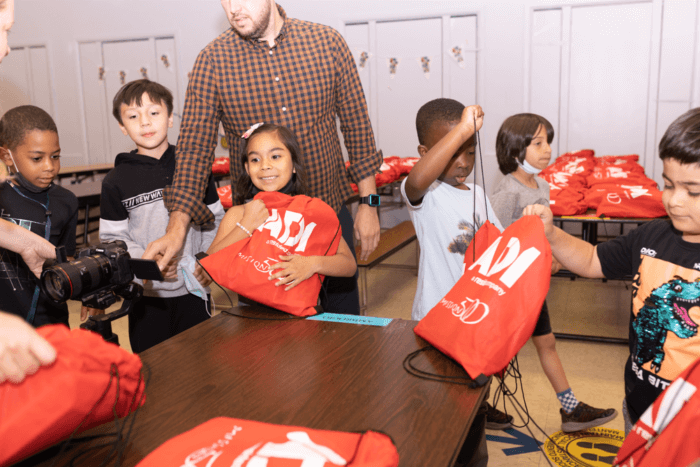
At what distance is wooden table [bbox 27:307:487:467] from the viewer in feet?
2.40

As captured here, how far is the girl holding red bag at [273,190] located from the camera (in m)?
1.22

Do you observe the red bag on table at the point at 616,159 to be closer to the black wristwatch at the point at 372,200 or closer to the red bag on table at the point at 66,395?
the black wristwatch at the point at 372,200

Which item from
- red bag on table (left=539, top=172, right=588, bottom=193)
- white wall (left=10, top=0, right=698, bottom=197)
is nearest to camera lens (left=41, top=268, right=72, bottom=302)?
red bag on table (left=539, top=172, right=588, bottom=193)

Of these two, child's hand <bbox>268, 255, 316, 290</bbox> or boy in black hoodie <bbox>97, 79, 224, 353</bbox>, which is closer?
child's hand <bbox>268, 255, 316, 290</bbox>

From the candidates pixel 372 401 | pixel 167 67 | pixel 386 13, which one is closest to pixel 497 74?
pixel 386 13

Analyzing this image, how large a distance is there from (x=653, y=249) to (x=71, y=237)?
1790 millimetres

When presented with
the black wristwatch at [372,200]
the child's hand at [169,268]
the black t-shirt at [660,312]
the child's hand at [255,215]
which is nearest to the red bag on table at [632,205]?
the black wristwatch at [372,200]

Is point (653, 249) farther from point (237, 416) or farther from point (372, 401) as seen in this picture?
point (237, 416)

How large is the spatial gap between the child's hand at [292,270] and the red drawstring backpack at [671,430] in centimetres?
70

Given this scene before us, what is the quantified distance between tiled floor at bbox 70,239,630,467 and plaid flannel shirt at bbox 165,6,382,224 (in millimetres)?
1124

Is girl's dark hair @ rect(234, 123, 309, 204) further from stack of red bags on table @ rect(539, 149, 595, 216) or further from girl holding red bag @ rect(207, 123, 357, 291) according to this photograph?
stack of red bags on table @ rect(539, 149, 595, 216)

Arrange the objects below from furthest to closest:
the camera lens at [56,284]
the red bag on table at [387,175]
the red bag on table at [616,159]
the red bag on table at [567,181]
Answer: the red bag on table at [616,159], the red bag on table at [387,175], the red bag on table at [567,181], the camera lens at [56,284]

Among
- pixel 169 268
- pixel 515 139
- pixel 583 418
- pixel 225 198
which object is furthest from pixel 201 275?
pixel 225 198

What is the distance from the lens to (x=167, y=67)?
6.34 m
